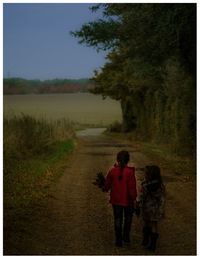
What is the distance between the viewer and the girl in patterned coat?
631cm

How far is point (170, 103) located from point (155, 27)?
9.21 metres

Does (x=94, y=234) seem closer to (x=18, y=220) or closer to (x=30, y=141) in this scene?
(x=18, y=220)

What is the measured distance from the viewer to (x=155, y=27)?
13203mm

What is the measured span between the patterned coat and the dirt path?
22.8 inches

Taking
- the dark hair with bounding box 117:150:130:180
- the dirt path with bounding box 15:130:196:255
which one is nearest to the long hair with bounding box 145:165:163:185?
the dark hair with bounding box 117:150:130:180

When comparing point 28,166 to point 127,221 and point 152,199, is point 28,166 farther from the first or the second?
point 152,199

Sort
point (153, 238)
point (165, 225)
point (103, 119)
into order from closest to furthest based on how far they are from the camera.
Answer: point (153, 238), point (165, 225), point (103, 119)

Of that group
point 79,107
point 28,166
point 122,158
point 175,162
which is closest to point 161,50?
point 175,162

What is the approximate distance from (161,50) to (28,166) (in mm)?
6961

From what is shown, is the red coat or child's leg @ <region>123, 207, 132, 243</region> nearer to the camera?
the red coat

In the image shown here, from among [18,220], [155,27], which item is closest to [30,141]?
[155,27]

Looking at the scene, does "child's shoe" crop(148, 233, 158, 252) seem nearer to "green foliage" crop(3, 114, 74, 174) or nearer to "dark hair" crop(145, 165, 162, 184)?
"dark hair" crop(145, 165, 162, 184)

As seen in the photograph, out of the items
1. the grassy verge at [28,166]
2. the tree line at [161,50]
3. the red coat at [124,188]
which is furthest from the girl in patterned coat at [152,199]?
the tree line at [161,50]

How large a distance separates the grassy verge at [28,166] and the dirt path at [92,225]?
1.16 feet
